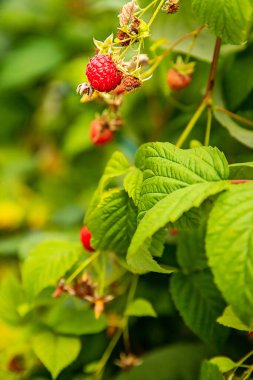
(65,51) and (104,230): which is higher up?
(65,51)

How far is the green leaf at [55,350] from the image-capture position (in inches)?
32.5

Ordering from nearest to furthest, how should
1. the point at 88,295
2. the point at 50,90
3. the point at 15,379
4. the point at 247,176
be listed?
the point at 247,176 < the point at 88,295 < the point at 15,379 < the point at 50,90

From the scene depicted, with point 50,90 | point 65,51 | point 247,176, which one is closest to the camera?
point 247,176

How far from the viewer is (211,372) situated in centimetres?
70

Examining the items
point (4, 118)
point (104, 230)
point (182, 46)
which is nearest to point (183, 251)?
point (104, 230)

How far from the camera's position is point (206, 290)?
0.86 metres

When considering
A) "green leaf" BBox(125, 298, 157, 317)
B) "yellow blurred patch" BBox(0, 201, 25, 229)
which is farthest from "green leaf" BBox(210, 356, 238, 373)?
"yellow blurred patch" BBox(0, 201, 25, 229)

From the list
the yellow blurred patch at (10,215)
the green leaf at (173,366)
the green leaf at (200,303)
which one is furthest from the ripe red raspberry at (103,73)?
the yellow blurred patch at (10,215)

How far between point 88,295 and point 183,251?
0.57 ft

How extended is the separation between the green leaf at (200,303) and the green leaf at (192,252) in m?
0.02

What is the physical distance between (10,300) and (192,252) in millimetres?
348

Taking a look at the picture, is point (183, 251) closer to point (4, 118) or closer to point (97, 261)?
point (97, 261)

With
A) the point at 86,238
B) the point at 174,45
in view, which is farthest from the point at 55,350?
the point at 174,45

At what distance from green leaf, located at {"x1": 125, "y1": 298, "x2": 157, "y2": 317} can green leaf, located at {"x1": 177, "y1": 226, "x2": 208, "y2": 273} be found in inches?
3.3
